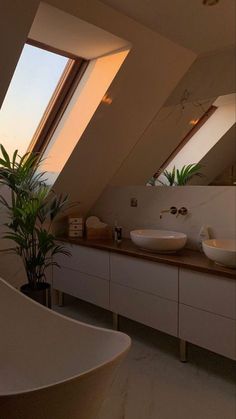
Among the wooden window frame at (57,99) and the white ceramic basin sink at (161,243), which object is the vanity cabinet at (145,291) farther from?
the wooden window frame at (57,99)

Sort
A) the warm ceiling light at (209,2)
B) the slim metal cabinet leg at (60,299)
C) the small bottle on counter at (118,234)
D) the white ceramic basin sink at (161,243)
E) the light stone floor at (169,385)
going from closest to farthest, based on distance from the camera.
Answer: the light stone floor at (169,385), the warm ceiling light at (209,2), the white ceramic basin sink at (161,243), the small bottle on counter at (118,234), the slim metal cabinet leg at (60,299)

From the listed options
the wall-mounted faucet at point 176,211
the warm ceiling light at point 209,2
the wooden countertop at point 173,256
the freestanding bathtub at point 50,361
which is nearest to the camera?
the freestanding bathtub at point 50,361

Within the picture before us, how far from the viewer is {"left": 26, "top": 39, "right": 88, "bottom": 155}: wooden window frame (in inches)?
110

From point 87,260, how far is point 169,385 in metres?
1.27

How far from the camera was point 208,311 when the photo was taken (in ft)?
6.82

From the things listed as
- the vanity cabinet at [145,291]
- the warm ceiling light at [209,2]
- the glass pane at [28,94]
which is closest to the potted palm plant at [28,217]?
the vanity cabinet at [145,291]

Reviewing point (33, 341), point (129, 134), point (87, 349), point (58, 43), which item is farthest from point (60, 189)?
point (87, 349)

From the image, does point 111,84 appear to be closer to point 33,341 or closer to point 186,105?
point 186,105

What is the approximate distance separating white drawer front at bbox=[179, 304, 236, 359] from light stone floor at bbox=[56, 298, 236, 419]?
236mm

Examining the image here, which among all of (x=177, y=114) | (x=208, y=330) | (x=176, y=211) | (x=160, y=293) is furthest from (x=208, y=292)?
(x=177, y=114)

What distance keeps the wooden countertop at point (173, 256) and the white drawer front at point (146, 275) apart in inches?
1.9

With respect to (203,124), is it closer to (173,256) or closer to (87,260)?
(173,256)

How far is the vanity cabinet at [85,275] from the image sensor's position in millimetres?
2814

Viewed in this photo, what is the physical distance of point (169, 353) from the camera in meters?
2.47
